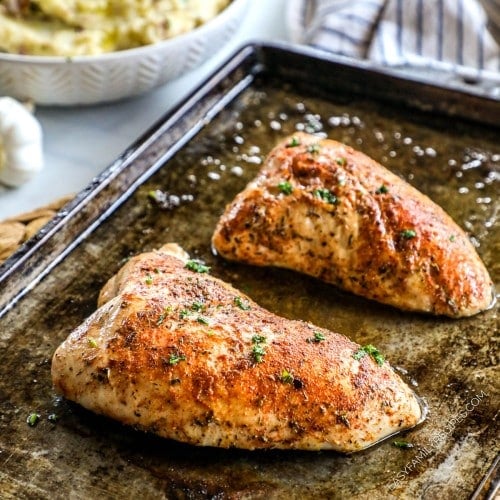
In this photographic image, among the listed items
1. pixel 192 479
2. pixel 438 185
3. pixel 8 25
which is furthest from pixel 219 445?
pixel 8 25

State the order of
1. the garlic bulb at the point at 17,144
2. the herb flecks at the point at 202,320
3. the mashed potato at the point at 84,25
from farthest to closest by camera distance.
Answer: the mashed potato at the point at 84,25
the garlic bulb at the point at 17,144
the herb flecks at the point at 202,320

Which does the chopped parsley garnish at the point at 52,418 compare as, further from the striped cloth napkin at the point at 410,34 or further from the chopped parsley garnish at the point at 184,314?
the striped cloth napkin at the point at 410,34

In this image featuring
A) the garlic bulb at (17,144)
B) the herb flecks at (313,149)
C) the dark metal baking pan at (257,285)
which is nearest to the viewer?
the dark metal baking pan at (257,285)

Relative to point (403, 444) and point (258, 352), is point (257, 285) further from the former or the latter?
point (403, 444)

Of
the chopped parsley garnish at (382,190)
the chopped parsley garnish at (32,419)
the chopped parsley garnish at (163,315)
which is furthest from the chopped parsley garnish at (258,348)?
the chopped parsley garnish at (382,190)

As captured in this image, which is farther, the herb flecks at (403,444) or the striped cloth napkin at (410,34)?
the striped cloth napkin at (410,34)

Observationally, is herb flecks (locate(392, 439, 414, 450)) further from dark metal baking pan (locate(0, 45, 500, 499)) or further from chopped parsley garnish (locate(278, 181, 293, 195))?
chopped parsley garnish (locate(278, 181, 293, 195))

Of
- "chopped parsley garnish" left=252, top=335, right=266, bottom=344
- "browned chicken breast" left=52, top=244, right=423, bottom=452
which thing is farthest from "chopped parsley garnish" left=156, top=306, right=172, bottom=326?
"chopped parsley garnish" left=252, top=335, right=266, bottom=344
